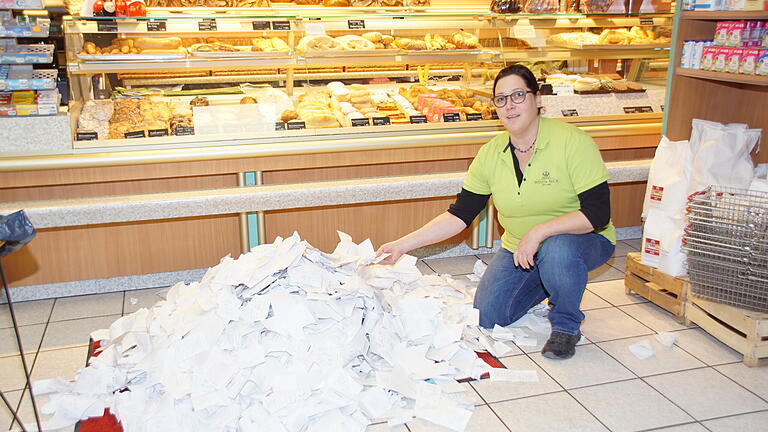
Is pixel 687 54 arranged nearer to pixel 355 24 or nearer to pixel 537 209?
pixel 537 209

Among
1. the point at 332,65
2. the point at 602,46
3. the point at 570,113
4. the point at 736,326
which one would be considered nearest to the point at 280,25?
the point at 332,65

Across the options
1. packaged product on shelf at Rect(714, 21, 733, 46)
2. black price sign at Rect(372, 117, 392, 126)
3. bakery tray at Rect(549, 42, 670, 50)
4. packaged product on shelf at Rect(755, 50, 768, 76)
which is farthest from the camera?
bakery tray at Rect(549, 42, 670, 50)

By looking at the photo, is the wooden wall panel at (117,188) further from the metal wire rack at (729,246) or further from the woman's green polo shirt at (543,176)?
the metal wire rack at (729,246)

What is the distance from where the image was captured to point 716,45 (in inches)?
149

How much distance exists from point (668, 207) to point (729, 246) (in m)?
0.51

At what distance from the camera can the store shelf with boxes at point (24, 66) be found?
3.52 metres

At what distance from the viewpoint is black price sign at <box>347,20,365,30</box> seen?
418 cm

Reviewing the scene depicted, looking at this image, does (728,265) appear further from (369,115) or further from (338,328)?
(369,115)

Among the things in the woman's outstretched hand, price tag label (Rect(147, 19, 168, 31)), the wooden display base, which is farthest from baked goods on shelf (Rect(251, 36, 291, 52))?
the wooden display base

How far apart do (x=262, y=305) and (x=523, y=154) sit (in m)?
1.39

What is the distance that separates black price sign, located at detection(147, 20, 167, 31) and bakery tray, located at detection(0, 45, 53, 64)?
20.7 inches

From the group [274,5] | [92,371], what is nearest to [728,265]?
[92,371]

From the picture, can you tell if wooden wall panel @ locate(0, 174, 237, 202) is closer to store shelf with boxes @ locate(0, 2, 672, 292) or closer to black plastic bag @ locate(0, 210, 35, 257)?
store shelf with boxes @ locate(0, 2, 672, 292)

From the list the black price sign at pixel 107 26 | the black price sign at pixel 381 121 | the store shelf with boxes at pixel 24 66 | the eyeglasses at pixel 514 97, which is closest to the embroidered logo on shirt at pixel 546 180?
the eyeglasses at pixel 514 97
